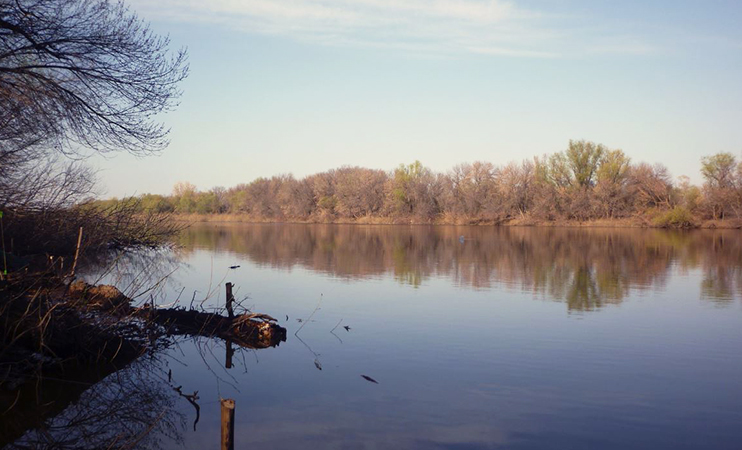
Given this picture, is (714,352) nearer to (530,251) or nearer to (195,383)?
(195,383)

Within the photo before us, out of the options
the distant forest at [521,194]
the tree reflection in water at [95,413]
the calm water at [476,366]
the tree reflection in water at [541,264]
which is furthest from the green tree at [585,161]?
the tree reflection in water at [95,413]

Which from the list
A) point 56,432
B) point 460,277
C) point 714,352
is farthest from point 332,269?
point 56,432

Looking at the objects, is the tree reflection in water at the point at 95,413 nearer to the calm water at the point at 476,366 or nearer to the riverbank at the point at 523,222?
the calm water at the point at 476,366

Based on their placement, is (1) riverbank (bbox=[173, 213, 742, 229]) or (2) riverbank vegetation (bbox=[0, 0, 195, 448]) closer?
(2) riverbank vegetation (bbox=[0, 0, 195, 448])

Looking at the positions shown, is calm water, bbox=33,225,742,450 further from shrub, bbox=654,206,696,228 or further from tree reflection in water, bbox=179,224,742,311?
shrub, bbox=654,206,696,228

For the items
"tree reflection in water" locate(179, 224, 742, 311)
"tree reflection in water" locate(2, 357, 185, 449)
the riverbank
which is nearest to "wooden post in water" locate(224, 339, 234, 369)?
"tree reflection in water" locate(2, 357, 185, 449)

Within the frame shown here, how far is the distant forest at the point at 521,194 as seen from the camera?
57156 millimetres

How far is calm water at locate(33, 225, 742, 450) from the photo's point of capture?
22.3 feet

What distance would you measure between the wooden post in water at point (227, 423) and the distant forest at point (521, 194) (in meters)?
47.1

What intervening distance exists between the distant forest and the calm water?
39.0 meters

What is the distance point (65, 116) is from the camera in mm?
11797

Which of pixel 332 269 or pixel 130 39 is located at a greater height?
pixel 130 39

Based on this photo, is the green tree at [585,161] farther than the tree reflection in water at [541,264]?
Yes

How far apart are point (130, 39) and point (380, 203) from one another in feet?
217
